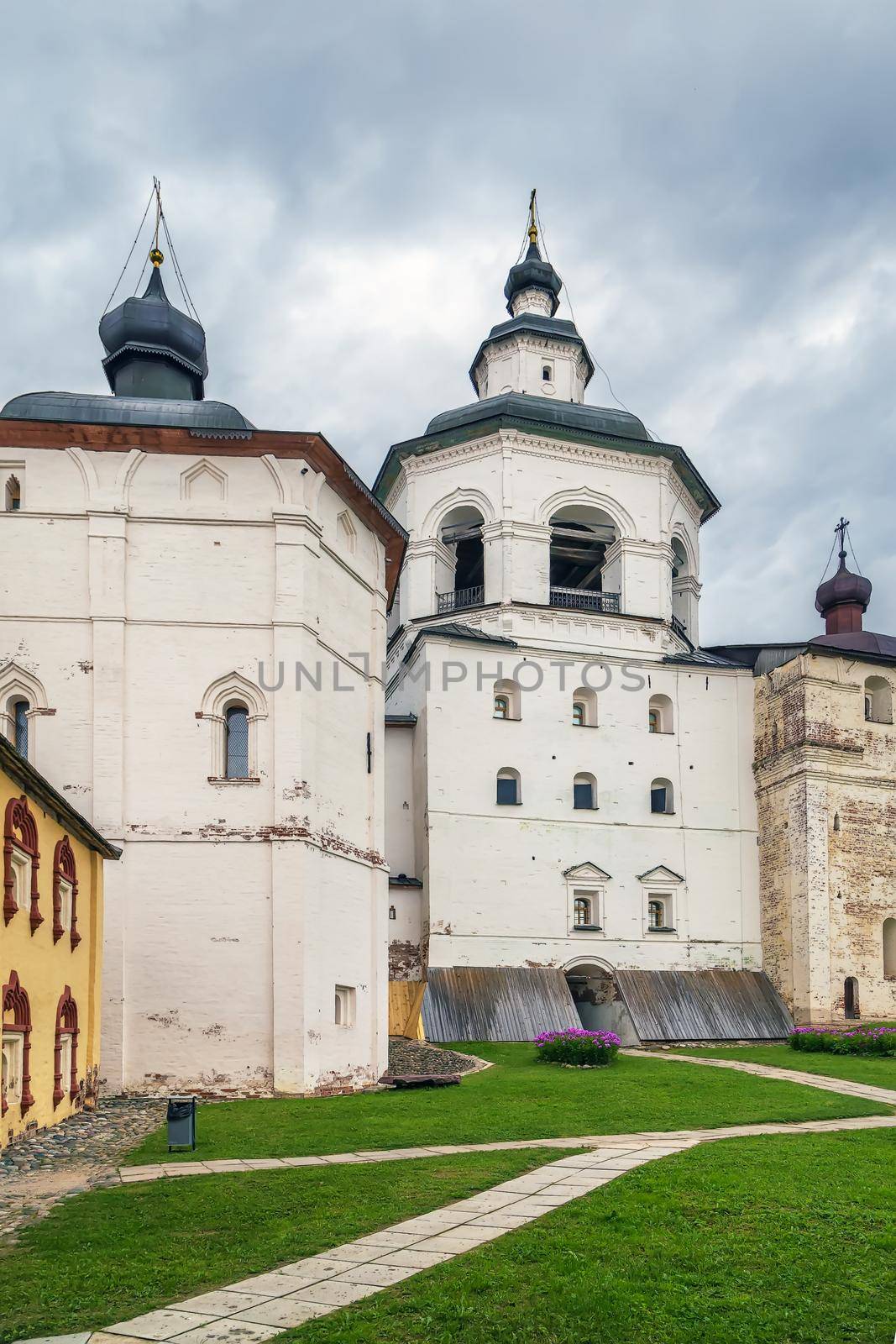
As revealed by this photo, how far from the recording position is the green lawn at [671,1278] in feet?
18.5

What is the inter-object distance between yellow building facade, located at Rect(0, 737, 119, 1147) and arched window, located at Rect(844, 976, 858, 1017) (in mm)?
19521

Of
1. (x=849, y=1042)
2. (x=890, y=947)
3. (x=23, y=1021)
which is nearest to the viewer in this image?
(x=23, y=1021)

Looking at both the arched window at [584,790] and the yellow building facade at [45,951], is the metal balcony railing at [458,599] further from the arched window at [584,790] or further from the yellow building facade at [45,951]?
the yellow building facade at [45,951]

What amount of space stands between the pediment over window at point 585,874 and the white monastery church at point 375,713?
0.89ft

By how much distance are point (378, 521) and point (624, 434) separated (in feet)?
42.7

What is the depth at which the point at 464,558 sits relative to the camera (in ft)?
113

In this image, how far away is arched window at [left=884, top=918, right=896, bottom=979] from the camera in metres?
29.7

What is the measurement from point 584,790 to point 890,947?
8.73 metres

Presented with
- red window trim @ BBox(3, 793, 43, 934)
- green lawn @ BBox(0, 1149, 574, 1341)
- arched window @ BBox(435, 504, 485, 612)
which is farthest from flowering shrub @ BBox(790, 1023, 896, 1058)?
red window trim @ BBox(3, 793, 43, 934)

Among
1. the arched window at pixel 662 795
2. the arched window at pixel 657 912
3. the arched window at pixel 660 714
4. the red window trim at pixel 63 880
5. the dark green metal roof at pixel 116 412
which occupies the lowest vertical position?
the arched window at pixel 657 912

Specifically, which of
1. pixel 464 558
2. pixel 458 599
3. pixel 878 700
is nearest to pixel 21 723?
pixel 458 599

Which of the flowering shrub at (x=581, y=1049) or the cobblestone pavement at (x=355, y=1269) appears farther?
the flowering shrub at (x=581, y=1049)

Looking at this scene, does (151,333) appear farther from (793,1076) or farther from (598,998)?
(793,1076)

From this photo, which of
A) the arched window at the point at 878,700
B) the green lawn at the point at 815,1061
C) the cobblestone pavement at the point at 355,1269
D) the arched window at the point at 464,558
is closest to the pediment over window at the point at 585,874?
the green lawn at the point at 815,1061
